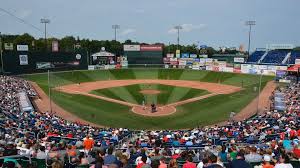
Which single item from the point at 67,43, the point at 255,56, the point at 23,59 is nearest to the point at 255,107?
the point at 255,56

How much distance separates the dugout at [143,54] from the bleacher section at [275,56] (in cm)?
2812

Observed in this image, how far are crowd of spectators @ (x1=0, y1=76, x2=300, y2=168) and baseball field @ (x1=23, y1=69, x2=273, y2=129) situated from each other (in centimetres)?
632

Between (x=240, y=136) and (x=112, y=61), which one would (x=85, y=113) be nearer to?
(x=240, y=136)

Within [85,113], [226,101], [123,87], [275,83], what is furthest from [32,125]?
[275,83]

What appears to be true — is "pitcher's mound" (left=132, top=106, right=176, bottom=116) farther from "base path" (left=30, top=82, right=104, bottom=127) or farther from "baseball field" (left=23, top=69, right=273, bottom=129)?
"base path" (left=30, top=82, right=104, bottom=127)

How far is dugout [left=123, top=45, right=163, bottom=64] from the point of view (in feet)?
260

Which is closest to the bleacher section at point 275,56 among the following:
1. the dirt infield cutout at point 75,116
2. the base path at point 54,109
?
the dirt infield cutout at point 75,116

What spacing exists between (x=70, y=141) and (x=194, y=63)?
209 ft

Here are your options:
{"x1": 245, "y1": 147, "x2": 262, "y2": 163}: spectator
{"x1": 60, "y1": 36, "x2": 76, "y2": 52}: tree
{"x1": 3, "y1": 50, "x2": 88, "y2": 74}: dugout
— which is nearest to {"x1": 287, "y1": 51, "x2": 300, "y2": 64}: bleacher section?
{"x1": 3, "y1": 50, "x2": 88, "y2": 74}: dugout

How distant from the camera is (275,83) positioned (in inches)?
2147

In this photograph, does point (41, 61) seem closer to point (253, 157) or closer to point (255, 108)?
point (255, 108)

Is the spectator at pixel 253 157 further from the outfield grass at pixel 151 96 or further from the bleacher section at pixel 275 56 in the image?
the bleacher section at pixel 275 56

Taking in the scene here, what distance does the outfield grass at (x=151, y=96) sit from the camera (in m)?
42.1

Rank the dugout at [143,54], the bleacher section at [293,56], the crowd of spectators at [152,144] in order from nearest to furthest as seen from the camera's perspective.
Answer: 1. the crowd of spectators at [152,144]
2. the bleacher section at [293,56]
3. the dugout at [143,54]
